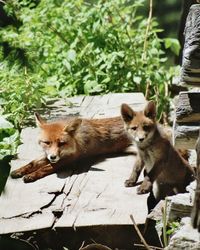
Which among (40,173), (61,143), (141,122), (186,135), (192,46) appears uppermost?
(192,46)

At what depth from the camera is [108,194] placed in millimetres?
5574

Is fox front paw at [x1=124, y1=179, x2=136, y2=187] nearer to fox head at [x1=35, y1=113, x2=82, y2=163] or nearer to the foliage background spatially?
fox head at [x1=35, y1=113, x2=82, y2=163]

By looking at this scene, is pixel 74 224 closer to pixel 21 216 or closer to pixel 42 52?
pixel 21 216

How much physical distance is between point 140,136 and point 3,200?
1.41 metres

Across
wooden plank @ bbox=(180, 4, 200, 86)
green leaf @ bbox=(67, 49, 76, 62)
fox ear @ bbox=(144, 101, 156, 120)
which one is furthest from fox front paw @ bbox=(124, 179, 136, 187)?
green leaf @ bbox=(67, 49, 76, 62)

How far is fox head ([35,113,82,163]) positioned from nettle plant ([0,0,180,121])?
200cm

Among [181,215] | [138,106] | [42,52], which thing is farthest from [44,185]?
[42,52]

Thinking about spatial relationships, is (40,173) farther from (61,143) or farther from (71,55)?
(71,55)

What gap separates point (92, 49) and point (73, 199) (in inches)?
151

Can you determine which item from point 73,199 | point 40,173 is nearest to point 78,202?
point 73,199

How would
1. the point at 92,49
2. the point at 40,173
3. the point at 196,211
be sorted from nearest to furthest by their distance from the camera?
the point at 196,211
the point at 40,173
the point at 92,49

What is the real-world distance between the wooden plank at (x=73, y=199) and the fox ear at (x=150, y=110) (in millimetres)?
506

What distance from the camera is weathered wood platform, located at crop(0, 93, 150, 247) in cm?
502

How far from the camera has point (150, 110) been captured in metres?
6.25
